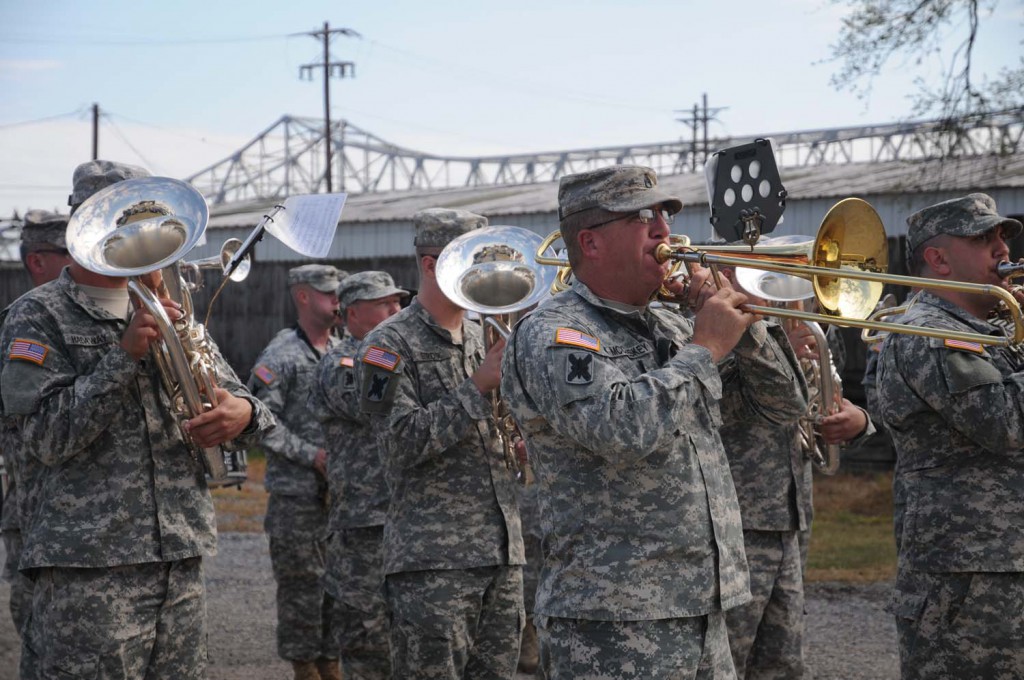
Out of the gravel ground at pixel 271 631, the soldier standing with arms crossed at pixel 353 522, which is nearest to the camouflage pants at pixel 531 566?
the gravel ground at pixel 271 631

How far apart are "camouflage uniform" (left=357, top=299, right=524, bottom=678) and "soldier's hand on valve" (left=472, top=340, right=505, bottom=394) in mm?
36

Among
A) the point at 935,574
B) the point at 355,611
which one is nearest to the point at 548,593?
the point at 935,574

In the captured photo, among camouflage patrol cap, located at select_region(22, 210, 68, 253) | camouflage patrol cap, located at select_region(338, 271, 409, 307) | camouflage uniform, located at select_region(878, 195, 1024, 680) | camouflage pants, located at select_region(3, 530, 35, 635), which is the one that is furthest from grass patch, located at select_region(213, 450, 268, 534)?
camouflage uniform, located at select_region(878, 195, 1024, 680)

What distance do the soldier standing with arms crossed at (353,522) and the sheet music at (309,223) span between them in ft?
4.88

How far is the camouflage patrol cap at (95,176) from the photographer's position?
182 inches

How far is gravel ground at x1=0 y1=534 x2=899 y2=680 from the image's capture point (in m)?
7.58

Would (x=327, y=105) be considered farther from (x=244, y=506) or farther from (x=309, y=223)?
(x=309, y=223)

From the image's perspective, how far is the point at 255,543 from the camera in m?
12.5

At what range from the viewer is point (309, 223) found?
461 centimetres

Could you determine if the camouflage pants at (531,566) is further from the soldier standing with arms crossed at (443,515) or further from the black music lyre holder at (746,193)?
the black music lyre holder at (746,193)

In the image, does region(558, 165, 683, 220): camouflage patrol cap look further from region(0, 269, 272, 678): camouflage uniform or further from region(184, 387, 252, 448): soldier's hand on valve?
region(0, 269, 272, 678): camouflage uniform

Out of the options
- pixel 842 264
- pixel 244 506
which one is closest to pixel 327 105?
pixel 244 506

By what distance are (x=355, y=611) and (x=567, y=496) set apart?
9.60ft

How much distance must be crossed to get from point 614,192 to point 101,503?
2143 mm
